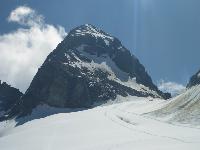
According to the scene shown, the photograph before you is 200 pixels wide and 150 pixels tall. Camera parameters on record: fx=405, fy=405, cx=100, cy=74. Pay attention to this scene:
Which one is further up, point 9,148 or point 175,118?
point 175,118

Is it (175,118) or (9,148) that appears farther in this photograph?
(175,118)

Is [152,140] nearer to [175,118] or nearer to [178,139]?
[178,139]

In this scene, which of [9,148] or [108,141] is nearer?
[108,141]

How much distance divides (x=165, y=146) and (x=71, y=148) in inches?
194

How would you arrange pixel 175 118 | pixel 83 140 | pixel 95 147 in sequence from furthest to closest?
pixel 175 118 < pixel 83 140 < pixel 95 147

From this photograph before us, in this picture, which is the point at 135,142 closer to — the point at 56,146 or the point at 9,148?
the point at 56,146

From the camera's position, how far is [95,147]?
1967 cm

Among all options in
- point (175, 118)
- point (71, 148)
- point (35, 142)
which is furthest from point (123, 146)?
point (175, 118)

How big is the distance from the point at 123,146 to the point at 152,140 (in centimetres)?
213

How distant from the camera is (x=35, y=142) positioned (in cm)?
2444

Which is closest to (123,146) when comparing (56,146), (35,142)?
(56,146)

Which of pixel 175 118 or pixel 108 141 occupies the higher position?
pixel 175 118

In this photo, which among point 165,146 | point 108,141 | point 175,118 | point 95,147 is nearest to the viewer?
point 165,146

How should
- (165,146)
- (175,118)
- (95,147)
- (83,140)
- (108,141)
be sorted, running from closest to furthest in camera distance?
(165,146)
(95,147)
(108,141)
(83,140)
(175,118)
